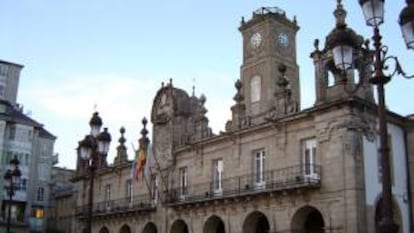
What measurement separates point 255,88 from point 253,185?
7.56m

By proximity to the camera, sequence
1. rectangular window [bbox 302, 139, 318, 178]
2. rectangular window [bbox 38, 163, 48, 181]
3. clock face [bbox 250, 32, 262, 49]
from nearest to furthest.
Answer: rectangular window [bbox 302, 139, 318, 178], clock face [bbox 250, 32, 262, 49], rectangular window [bbox 38, 163, 48, 181]

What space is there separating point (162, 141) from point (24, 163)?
2273cm

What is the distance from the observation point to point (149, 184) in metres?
34.3

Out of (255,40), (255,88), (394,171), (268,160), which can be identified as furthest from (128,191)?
(394,171)

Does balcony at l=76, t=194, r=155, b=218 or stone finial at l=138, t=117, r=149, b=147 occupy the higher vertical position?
stone finial at l=138, t=117, r=149, b=147

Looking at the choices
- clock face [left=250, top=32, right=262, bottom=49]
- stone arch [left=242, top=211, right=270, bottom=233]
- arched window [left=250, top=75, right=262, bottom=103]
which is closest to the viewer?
stone arch [left=242, top=211, right=270, bottom=233]

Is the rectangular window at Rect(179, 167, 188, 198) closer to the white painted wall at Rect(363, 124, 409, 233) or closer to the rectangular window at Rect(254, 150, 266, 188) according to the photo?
the rectangular window at Rect(254, 150, 266, 188)

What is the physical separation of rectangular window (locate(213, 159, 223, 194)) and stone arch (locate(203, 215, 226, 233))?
140 cm

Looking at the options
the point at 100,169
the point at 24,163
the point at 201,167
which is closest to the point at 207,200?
the point at 201,167

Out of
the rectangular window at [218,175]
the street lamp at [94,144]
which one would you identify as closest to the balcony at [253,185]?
Answer: the rectangular window at [218,175]

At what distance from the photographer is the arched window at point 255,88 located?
32.8m

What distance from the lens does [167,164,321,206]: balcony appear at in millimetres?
24656

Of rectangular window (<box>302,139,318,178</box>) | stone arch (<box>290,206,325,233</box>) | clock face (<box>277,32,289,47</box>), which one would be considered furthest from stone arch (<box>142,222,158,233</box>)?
clock face (<box>277,32,289,47</box>)

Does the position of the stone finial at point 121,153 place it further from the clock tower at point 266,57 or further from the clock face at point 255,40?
the clock face at point 255,40
